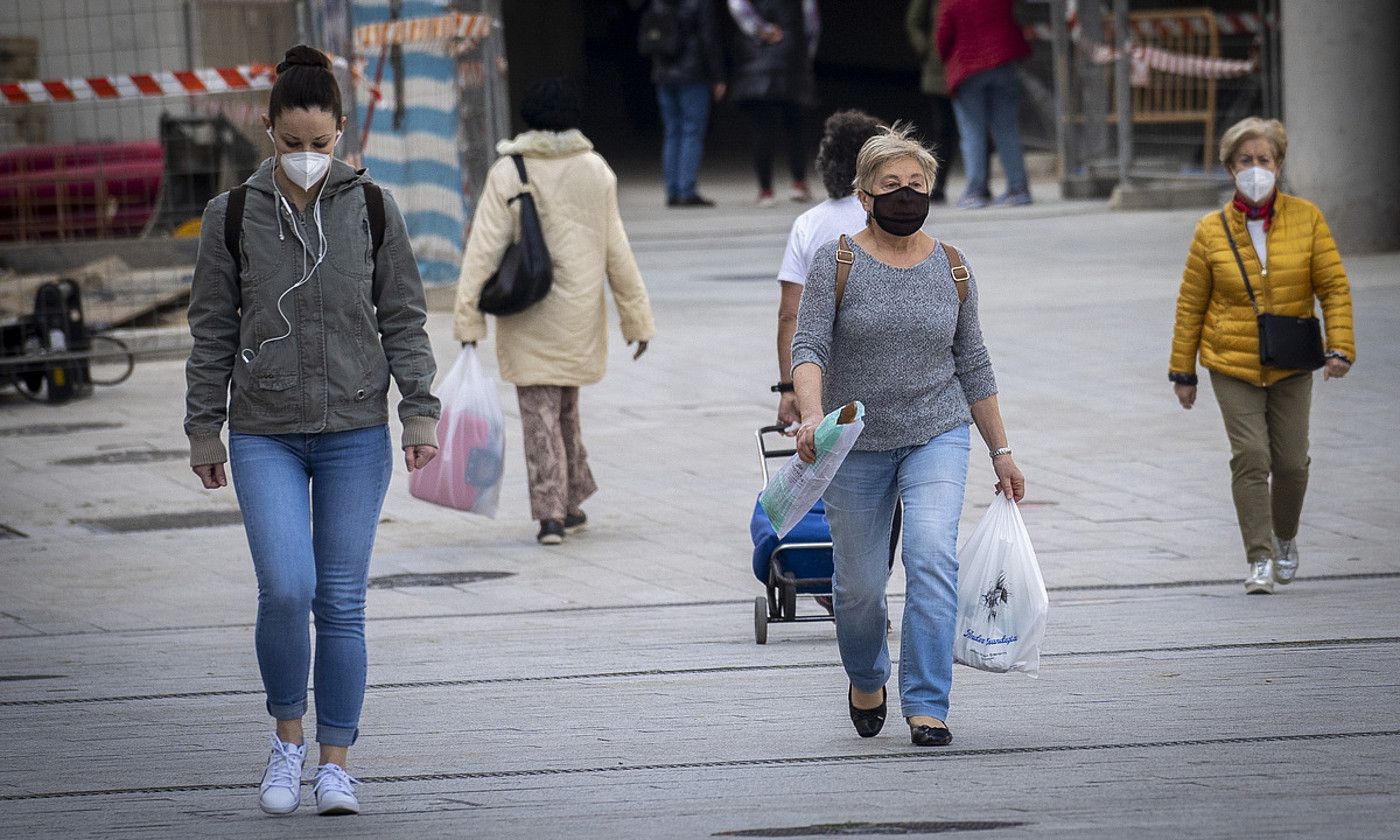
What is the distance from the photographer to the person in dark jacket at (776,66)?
20.0 meters

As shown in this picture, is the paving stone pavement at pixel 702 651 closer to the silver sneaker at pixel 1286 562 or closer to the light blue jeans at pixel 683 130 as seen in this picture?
the silver sneaker at pixel 1286 562

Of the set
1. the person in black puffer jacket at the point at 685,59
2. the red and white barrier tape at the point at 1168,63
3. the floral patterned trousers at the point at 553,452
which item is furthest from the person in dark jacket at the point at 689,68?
the floral patterned trousers at the point at 553,452

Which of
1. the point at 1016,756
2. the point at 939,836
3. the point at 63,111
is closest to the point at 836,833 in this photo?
the point at 939,836

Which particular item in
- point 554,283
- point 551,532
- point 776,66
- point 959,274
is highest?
point 776,66

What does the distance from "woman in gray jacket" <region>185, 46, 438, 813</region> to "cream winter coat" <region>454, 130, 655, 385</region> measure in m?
3.86

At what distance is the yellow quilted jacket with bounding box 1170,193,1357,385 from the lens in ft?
25.2

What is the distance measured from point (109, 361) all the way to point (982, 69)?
8752 mm

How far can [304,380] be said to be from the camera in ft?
16.8

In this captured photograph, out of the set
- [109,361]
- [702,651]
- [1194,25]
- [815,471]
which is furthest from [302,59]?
[1194,25]

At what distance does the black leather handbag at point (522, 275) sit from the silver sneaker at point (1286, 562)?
3115 millimetres

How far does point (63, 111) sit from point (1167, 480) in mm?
8944

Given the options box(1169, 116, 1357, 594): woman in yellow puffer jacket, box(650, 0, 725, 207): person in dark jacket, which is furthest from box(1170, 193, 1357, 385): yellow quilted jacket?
box(650, 0, 725, 207): person in dark jacket

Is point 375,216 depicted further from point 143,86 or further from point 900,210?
point 143,86

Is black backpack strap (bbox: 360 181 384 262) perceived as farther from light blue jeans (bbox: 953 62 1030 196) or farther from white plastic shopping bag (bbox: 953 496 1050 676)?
light blue jeans (bbox: 953 62 1030 196)
